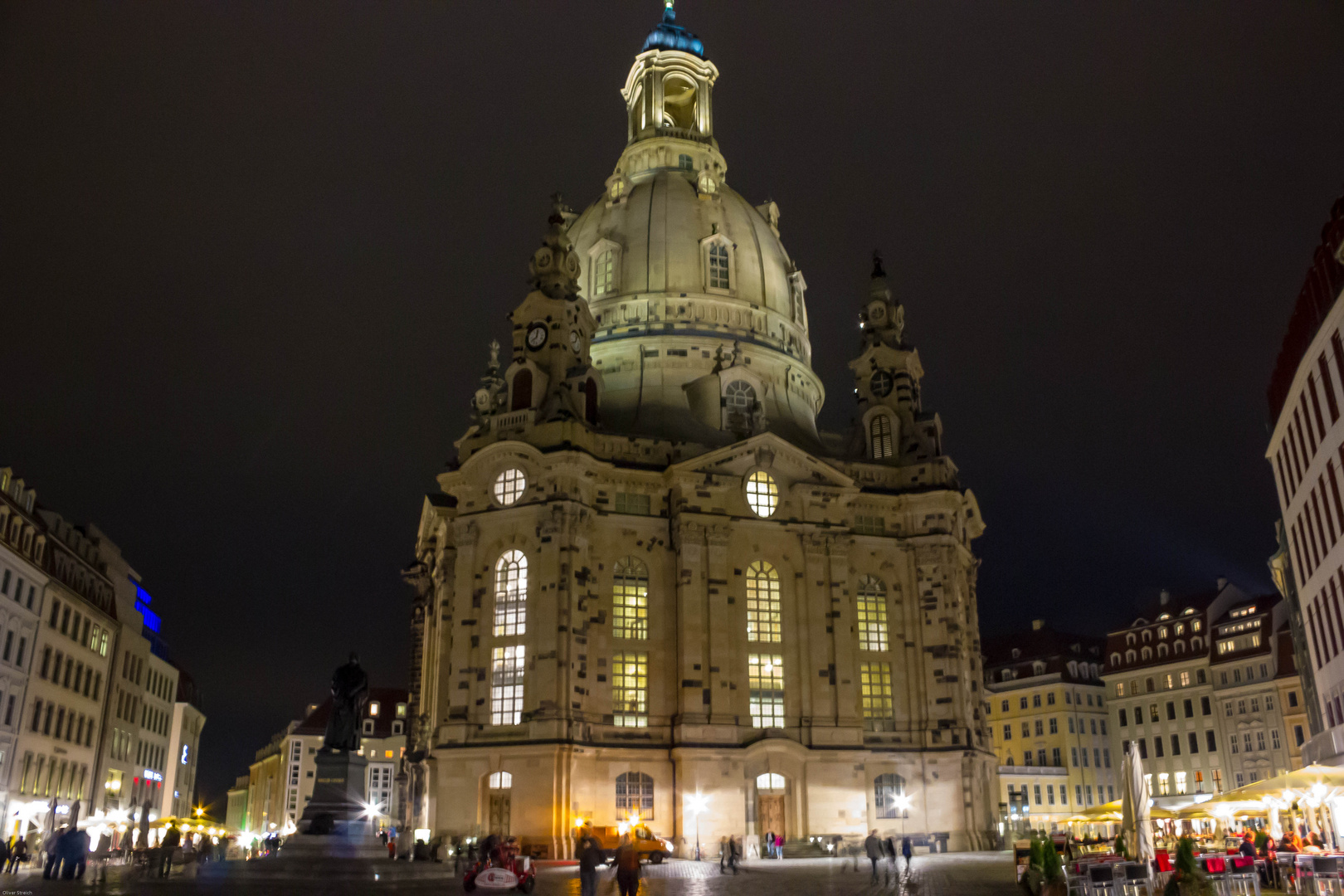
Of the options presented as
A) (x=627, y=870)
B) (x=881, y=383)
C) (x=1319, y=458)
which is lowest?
(x=627, y=870)

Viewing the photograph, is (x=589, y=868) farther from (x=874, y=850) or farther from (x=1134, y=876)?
(x=874, y=850)

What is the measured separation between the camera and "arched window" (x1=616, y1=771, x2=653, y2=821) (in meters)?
55.9

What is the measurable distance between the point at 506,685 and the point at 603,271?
28696 millimetres

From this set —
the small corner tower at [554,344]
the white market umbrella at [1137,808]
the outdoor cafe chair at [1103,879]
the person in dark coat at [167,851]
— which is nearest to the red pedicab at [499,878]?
the person in dark coat at [167,851]

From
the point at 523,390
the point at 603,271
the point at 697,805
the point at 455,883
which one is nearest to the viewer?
the point at 455,883

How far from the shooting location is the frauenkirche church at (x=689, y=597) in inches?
2208

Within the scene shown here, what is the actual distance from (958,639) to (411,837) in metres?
30.3

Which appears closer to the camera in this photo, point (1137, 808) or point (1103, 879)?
point (1103, 879)

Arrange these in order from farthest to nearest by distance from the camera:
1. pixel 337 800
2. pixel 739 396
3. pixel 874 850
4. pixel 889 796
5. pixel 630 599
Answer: pixel 739 396 → pixel 889 796 → pixel 630 599 → pixel 874 850 → pixel 337 800

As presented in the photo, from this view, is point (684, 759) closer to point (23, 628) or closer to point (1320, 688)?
point (1320, 688)

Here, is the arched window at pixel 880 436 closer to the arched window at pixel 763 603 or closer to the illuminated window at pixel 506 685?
the arched window at pixel 763 603

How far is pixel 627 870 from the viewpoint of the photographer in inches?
1009

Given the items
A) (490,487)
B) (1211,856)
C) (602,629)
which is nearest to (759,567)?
(602,629)

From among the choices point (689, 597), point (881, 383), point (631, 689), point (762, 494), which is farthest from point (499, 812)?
point (881, 383)
